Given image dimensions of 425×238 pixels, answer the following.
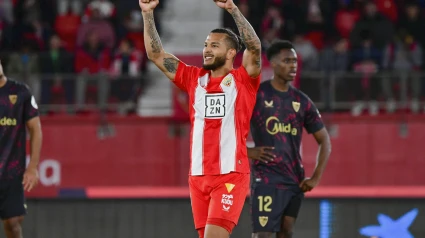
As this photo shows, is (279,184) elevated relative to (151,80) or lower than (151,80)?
lower

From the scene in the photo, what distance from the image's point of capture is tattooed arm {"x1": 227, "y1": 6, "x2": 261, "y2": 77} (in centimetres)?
870

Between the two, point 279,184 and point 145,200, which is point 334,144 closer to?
point 145,200

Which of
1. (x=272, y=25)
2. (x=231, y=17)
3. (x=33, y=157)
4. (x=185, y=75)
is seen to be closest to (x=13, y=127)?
(x=33, y=157)

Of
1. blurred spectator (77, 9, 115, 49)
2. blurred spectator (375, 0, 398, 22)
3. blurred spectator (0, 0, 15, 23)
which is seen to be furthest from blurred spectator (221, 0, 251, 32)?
blurred spectator (0, 0, 15, 23)

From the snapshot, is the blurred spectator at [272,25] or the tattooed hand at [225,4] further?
the blurred spectator at [272,25]

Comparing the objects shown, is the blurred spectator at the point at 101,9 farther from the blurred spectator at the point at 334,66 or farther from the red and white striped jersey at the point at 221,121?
the red and white striped jersey at the point at 221,121

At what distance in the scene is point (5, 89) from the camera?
10188 millimetres

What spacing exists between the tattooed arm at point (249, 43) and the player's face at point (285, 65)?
4.09 feet

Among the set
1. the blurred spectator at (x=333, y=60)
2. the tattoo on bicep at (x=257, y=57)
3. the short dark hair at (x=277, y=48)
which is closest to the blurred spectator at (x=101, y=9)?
the blurred spectator at (x=333, y=60)

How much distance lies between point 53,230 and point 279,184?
2914 mm

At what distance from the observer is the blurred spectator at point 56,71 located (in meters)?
16.8

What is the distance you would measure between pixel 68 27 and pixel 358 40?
213 inches

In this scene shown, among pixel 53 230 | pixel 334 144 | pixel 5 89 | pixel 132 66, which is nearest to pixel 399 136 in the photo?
pixel 334 144

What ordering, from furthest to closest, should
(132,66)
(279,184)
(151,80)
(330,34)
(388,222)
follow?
(330,34), (132,66), (151,80), (388,222), (279,184)
